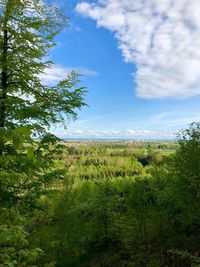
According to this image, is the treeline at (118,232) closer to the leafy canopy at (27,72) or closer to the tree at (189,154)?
the tree at (189,154)

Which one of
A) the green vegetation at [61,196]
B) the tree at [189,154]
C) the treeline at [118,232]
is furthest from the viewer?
the treeline at [118,232]

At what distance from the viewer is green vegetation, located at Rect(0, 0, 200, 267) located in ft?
24.2

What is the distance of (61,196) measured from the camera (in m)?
28.8

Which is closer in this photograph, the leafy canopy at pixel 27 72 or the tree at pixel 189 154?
the leafy canopy at pixel 27 72

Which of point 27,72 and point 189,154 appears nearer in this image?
point 27,72

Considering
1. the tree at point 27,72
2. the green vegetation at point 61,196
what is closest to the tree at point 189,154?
the green vegetation at point 61,196

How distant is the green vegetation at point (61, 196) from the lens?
290 inches

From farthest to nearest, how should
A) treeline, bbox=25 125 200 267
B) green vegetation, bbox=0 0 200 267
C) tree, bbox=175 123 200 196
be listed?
treeline, bbox=25 125 200 267 < tree, bbox=175 123 200 196 < green vegetation, bbox=0 0 200 267

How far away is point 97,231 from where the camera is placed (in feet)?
96.9

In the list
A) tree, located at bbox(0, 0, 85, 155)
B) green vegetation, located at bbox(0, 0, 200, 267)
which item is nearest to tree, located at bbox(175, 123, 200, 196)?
green vegetation, located at bbox(0, 0, 200, 267)

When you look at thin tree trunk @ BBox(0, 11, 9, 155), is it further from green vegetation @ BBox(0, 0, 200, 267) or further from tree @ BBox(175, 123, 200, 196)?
tree @ BBox(175, 123, 200, 196)

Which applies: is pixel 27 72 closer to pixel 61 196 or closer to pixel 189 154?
pixel 189 154

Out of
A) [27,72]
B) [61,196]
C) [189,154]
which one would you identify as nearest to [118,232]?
[61,196]

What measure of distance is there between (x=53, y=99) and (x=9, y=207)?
373 centimetres
